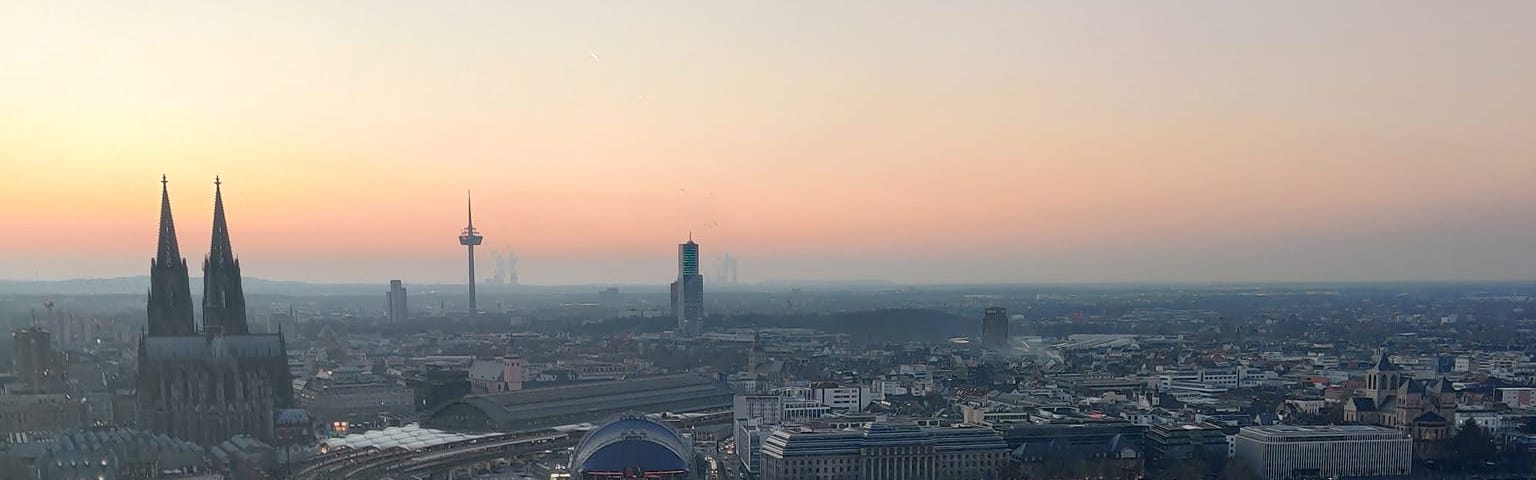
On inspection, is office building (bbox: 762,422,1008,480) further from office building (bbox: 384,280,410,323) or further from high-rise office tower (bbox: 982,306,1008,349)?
office building (bbox: 384,280,410,323)

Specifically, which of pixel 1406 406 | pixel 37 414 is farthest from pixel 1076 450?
pixel 37 414

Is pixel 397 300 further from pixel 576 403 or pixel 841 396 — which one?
pixel 841 396

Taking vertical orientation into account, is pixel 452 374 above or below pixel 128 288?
below

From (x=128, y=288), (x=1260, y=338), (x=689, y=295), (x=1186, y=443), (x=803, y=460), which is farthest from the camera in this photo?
(x=689, y=295)

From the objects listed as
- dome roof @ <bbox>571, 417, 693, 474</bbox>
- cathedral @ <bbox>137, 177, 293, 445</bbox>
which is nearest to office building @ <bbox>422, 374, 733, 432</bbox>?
cathedral @ <bbox>137, 177, 293, 445</bbox>

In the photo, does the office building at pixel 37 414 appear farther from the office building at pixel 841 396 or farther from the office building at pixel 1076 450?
the office building at pixel 1076 450

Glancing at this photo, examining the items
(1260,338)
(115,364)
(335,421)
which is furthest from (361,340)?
(1260,338)

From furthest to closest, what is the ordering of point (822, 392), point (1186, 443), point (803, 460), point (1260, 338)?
point (1260, 338), point (822, 392), point (1186, 443), point (803, 460)

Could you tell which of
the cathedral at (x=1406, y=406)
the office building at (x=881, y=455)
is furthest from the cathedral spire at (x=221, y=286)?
the cathedral at (x=1406, y=406)

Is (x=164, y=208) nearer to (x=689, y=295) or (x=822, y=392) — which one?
(x=822, y=392)
